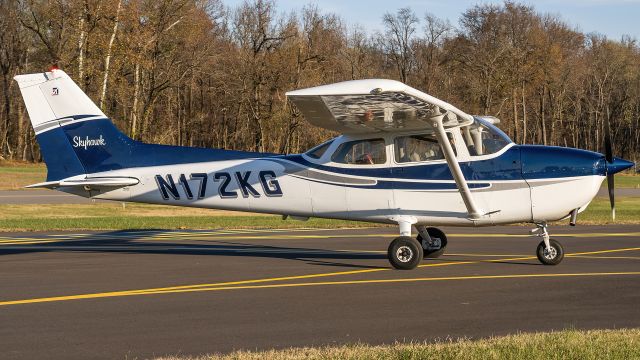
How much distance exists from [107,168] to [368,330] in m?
8.22

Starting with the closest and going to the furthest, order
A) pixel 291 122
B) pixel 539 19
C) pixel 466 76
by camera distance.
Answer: pixel 291 122 < pixel 466 76 < pixel 539 19

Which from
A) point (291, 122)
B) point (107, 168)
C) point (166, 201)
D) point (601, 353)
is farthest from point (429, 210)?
point (291, 122)

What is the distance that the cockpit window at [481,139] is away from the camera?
1372cm

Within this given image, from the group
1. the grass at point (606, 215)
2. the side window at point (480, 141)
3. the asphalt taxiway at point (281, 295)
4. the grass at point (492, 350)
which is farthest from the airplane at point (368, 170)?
the grass at point (606, 215)

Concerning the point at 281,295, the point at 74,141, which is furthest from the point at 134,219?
the point at 281,295

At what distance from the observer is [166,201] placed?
15289 millimetres

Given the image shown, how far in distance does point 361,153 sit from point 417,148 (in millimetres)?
920

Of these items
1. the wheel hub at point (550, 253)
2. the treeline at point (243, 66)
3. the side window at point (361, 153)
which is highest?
the treeline at point (243, 66)

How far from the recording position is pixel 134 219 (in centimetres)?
2588

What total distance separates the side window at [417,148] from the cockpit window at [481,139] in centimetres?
48

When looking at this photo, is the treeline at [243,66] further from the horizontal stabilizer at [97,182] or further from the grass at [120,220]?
the horizontal stabilizer at [97,182]

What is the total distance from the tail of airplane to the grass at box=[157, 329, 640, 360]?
816 centimetres

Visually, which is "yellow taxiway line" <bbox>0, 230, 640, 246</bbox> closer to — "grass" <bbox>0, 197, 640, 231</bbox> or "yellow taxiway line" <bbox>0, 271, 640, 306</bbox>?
"grass" <bbox>0, 197, 640, 231</bbox>

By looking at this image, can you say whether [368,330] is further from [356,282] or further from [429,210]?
[429,210]
